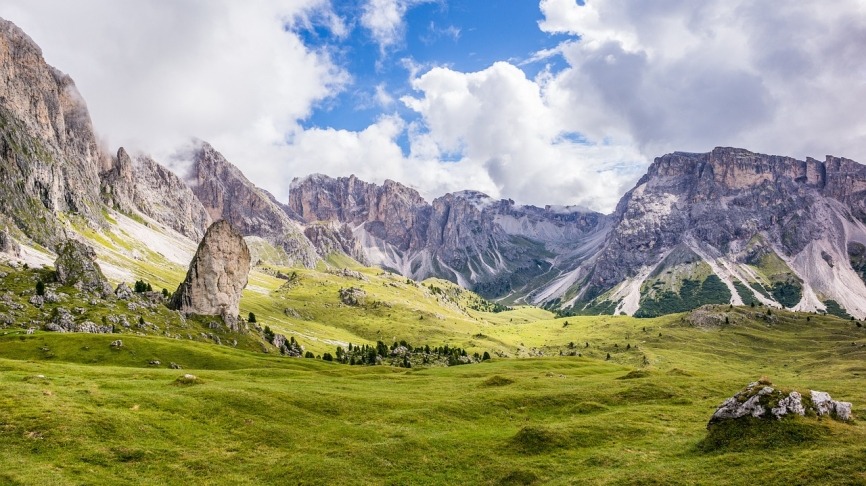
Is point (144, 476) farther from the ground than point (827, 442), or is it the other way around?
point (827, 442)

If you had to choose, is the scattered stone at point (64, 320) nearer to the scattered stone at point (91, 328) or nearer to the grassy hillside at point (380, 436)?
the scattered stone at point (91, 328)

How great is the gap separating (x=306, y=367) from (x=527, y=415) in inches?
2171

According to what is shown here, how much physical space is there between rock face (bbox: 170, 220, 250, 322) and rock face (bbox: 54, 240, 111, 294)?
23.2 m

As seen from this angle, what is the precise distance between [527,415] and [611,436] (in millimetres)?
13346

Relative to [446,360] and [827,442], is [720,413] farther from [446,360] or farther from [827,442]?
[446,360]

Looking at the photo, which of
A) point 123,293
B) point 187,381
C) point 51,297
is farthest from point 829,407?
point 123,293

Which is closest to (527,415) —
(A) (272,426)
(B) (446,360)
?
(A) (272,426)

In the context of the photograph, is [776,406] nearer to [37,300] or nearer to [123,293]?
[37,300]

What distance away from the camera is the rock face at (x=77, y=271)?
141 meters

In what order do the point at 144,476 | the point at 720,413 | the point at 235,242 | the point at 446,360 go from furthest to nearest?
1. the point at 446,360
2. the point at 235,242
3. the point at 720,413
4. the point at 144,476

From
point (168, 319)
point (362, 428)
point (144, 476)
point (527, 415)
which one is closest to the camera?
point (144, 476)

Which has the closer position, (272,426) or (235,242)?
(272,426)

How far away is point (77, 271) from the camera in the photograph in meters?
143

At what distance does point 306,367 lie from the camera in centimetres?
9850
